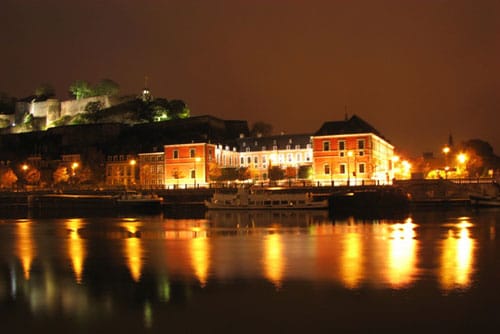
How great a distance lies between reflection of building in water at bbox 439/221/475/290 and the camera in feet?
59.6

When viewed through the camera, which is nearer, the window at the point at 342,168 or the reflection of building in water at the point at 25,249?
the reflection of building in water at the point at 25,249

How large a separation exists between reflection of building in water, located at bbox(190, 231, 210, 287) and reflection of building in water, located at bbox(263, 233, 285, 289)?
7.14 ft

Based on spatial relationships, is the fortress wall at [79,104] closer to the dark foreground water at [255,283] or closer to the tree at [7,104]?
the tree at [7,104]

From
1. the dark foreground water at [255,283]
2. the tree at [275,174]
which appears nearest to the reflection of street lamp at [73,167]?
the tree at [275,174]

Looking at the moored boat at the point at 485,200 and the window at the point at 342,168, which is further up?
the window at the point at 342,168

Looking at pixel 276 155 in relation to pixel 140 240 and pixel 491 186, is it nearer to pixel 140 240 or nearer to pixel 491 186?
pixel 491 186

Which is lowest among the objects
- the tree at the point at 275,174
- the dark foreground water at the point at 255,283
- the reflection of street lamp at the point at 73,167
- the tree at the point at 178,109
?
the dark foreground water at the point at 255,283

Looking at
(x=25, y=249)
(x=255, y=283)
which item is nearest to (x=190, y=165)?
(x=25, y=249)

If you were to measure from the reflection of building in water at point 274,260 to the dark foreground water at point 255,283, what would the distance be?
0.05 metres

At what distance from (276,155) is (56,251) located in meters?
72.9

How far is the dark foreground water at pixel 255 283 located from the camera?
13789 mm

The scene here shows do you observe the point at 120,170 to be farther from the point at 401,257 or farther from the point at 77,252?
the point at 401,257

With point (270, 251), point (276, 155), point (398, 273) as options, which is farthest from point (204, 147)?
point (398, 273)

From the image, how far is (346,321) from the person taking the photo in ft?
44.9
